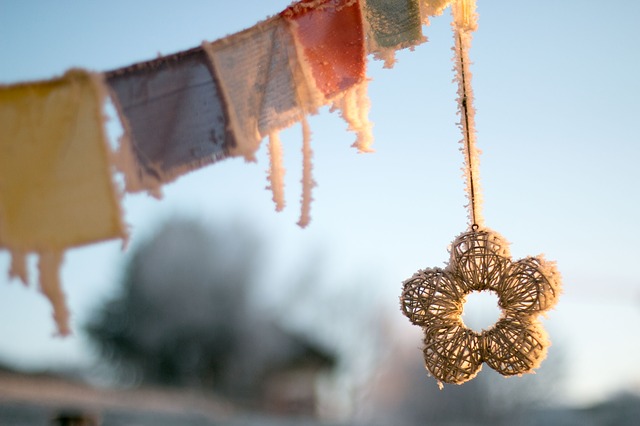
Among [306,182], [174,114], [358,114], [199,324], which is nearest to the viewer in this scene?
[174,114]

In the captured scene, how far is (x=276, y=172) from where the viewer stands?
165cm

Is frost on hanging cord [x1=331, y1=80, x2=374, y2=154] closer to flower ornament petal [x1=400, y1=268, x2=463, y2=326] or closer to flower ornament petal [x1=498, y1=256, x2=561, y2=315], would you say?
flower ornament petal [x1=400, y1=268, x2=463, y2=326]

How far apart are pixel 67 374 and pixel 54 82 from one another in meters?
16.7

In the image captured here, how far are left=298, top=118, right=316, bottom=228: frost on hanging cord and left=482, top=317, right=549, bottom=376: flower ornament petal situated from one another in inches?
19.6

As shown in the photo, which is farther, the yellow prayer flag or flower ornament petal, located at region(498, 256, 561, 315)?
flower ornament petal, located at region(498, 256, 561, 315)

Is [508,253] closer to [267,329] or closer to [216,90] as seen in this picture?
[216,90]

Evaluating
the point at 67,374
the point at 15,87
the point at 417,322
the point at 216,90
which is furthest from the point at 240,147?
the point at 67,374

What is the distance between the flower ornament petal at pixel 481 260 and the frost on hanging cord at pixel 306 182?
367 millimetres

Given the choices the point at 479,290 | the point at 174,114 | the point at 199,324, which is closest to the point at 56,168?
the point at 174,114

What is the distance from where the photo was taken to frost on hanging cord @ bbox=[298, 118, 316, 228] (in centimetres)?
162

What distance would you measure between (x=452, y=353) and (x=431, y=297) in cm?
13

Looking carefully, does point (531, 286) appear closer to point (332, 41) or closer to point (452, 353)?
point (452, 353)

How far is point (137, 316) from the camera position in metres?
19.9

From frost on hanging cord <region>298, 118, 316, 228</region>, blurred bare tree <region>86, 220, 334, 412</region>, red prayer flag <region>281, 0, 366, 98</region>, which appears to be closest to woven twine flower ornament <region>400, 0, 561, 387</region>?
frost on hanging cord <region>298, 118, 316, 228</region>
